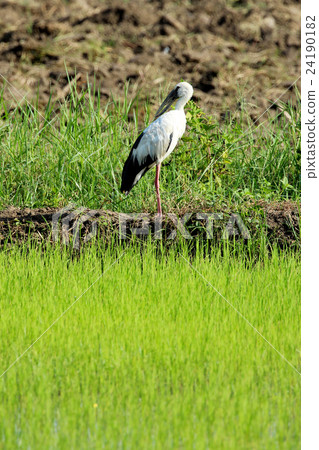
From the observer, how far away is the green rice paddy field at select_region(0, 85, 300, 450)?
2625 millimetres

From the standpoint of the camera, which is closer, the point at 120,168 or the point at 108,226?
the point at 108,226

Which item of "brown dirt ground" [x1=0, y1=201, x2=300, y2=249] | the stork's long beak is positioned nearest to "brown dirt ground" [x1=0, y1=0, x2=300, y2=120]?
the stork's long beak

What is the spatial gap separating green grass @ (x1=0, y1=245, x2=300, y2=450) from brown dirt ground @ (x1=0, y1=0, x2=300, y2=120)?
11.0ft

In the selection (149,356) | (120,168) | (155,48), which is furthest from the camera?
(155,48)

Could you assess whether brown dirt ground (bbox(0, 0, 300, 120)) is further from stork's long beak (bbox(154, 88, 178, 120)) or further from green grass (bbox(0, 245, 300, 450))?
green grass (bbox(0, 245, 300, 450))

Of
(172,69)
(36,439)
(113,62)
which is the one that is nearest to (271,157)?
(172,69)

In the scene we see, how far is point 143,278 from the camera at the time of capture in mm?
4379

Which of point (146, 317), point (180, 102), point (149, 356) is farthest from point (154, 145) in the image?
point (149, 356)

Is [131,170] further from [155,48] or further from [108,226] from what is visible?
[155,48]

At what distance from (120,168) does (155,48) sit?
3.74m

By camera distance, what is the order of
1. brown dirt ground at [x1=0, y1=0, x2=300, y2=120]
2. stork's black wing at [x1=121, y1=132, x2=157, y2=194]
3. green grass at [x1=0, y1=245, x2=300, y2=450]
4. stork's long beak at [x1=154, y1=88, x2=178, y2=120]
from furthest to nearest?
brown dirt ground at [x1=0, y1=0, x2=300, y2=120]
stork's long beak at [x1=154, y1=88, x2=178, y2=120]
stork's black wing at [x1=121, y1=132, x2=157, y2=194]
green grass at [x1=0, y1=245, x2=300, y2=450]

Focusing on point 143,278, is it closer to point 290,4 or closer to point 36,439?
point 36,439

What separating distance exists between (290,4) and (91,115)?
6.20 m

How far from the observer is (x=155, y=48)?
9258 millimetres
